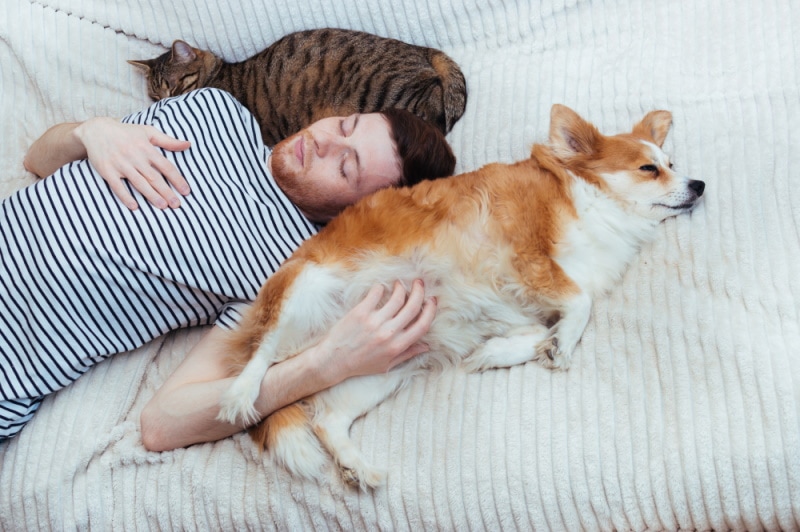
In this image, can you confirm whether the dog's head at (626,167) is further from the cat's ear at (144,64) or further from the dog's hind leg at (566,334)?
the cat's ear at (144,64)

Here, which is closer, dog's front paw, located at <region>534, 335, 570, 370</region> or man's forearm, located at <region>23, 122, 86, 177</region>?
dog's front paw, located at <region>534, 335, 570, 370</region>

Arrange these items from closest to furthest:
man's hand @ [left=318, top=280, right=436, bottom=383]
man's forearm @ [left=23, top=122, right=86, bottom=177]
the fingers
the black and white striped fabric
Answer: man's hand @ [left=318, top=280, right=436, bottom=383]
the black and white striped fabric
the fingers
man's forearm @ [left=23, top=122, right=86, bottom=177]

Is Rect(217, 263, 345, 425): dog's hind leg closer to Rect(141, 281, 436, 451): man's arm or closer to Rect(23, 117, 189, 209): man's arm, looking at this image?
Rect(141, 281, 436, 451): man's arm

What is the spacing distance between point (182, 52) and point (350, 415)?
4.95 ft

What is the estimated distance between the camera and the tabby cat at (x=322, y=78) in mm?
2229

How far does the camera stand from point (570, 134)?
182 cm

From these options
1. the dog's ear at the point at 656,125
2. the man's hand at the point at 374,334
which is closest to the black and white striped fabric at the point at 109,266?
the man's hand at the point at 374,334

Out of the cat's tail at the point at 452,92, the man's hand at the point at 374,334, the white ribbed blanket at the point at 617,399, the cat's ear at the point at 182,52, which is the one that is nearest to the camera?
the white ribbed blanket at the point at 617,399

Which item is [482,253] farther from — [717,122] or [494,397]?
[717,122]

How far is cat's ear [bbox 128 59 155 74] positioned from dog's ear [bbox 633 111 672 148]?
5.65 feet

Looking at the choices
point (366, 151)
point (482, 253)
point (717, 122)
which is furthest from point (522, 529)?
point (717, 122)

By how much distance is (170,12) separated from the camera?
7.71 feet

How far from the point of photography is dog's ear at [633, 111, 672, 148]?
187 centimetres

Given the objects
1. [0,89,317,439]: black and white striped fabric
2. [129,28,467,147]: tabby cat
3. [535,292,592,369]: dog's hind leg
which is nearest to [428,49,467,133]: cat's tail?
[129,28,467,147]: tabby cat
